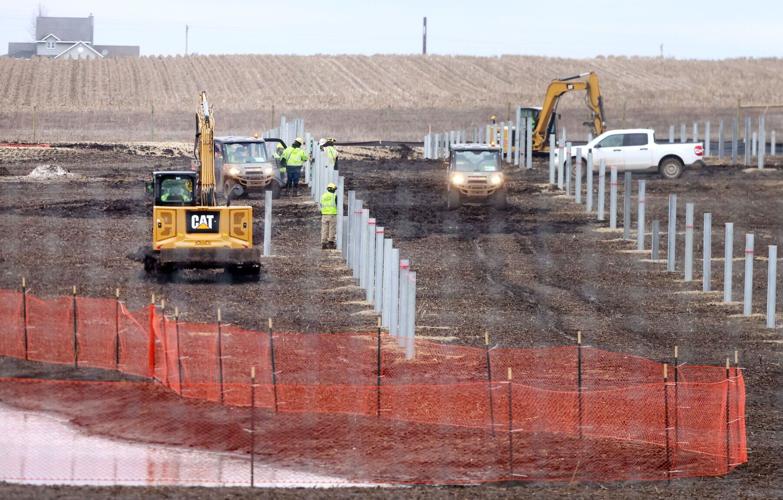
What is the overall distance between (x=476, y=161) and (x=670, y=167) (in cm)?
961

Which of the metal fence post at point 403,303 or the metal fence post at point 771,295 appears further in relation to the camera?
the metal fence post at point 771,295

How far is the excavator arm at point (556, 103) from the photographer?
168ft

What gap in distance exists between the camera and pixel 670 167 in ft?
149

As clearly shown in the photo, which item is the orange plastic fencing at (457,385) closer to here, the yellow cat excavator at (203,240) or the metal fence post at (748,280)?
the yellow cat excavator at (203,240)

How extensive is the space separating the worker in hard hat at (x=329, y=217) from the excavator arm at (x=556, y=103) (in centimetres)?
2242

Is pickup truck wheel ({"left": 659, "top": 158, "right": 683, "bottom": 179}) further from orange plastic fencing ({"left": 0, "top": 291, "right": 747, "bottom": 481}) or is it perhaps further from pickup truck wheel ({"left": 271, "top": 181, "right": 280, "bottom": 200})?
orange plastic fencing ({"left": 0, "top": 291, "right": 747, "bottom": 481})

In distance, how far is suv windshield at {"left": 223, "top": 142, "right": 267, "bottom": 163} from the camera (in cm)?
3928

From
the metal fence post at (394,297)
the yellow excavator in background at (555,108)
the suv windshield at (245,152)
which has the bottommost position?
the metal fence post at (394,297)

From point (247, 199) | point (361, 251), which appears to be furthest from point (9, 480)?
point (247, 199)

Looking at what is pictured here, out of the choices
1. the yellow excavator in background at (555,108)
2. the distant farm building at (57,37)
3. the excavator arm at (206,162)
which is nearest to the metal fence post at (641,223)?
the excavator arm at (206,162)

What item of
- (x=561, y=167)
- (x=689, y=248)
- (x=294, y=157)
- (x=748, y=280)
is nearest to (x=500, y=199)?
(x=561, y=167)

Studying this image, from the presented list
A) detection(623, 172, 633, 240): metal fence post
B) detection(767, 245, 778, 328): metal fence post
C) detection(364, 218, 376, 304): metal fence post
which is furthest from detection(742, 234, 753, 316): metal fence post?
detection(623, 172, 633, 240): metal fence post

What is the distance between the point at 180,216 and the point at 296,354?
8.17m

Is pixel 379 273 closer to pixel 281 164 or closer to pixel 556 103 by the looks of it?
pixel 281 164
